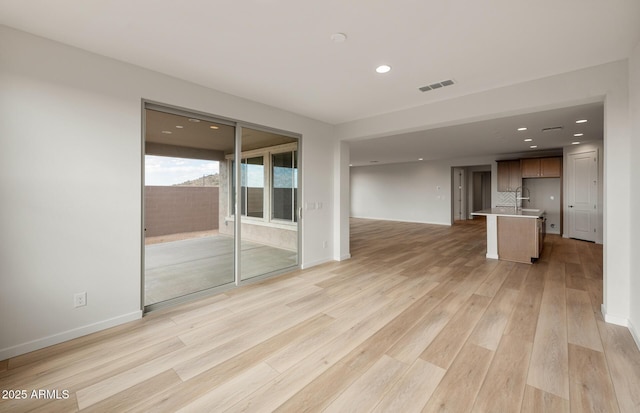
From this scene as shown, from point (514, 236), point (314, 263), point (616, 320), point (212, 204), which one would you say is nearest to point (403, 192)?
point (514, 236)

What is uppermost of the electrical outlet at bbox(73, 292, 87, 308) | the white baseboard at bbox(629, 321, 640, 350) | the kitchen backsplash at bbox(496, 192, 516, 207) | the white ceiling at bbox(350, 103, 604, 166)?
the white ceiling at bbox(350, 103, 604, 166)

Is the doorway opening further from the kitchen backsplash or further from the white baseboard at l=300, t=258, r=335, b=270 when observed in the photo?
the white baseboard at l=300, t=258, r=335, b=270

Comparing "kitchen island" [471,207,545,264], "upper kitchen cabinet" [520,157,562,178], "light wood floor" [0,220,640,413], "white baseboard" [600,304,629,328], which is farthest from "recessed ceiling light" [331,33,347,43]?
"upper kitchen cabinet" [520,157,562,178]

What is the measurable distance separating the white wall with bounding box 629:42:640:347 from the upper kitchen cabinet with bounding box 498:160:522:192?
7039mm

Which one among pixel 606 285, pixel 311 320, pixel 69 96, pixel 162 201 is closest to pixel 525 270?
pixel 606 285

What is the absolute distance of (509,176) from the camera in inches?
350

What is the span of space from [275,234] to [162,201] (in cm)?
216

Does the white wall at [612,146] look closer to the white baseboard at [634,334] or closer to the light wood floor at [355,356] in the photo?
the white baseboard at [634,334]

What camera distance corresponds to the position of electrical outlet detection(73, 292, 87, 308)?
8.19 feet

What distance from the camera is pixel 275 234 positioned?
5.02 metres

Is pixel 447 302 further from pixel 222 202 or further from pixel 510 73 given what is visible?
pixel 222 202

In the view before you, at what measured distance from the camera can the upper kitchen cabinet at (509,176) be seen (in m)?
8.73

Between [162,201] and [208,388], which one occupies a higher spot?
[162,201]

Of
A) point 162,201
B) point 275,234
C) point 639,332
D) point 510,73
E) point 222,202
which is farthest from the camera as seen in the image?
point 275,234
